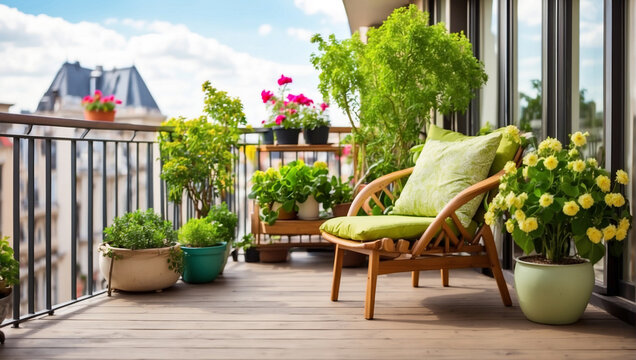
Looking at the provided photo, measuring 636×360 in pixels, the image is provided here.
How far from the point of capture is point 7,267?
2018 mm

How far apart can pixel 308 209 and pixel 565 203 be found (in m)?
2.03

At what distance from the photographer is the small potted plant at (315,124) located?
4.23 m

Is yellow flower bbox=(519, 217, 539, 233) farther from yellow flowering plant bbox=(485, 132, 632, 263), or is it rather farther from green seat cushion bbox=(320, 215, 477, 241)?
green seat cushion bbox=(320, 215, 477, 241)

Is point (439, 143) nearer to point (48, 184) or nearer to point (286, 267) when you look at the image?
point (286, 267)

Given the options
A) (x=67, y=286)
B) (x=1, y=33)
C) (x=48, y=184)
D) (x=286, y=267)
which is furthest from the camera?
(x=1, y=33)

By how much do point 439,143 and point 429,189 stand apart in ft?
1.11

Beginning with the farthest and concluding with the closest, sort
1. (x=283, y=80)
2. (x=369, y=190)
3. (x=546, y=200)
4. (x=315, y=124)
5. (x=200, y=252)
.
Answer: (x=283, y=80) < (x=315, y=124) < (x=200, y=252) < (x=369, y=190) < (x=546, y=200)

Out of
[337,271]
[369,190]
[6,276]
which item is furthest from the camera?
[369,190]

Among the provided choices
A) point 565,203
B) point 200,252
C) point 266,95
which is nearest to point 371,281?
point 565,203

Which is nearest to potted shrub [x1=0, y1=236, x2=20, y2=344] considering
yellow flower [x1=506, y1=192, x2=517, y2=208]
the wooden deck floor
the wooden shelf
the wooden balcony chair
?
the wooden deck floor

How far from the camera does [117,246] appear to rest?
9.47 ft

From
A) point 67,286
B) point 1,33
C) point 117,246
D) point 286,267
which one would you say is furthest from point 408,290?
point 1,33

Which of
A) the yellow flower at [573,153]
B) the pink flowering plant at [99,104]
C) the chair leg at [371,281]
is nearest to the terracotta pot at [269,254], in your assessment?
the chair leg at [371,281]

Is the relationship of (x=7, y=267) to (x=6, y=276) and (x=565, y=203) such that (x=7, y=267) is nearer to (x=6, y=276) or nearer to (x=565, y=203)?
(x=6, y=276)
